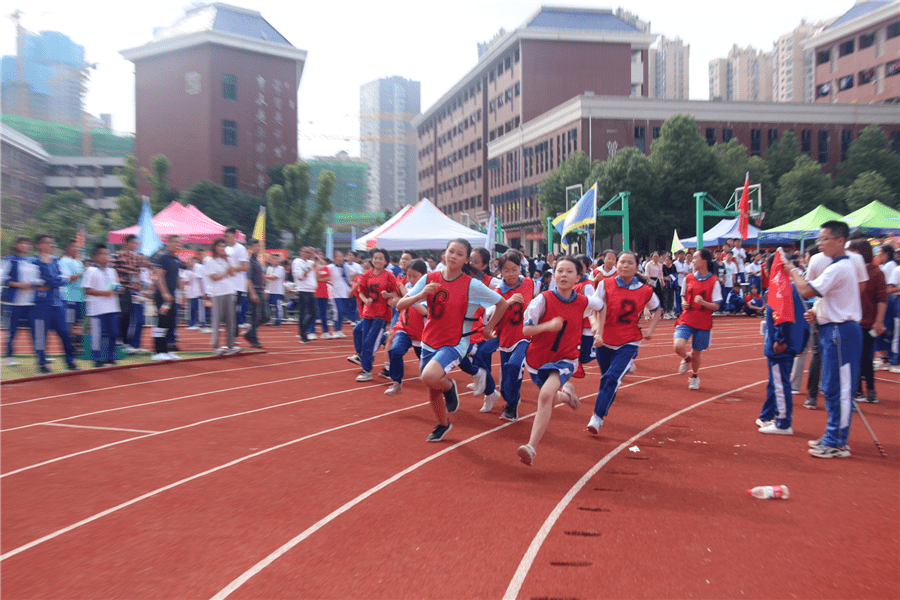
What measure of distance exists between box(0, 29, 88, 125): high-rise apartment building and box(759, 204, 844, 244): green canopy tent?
3517 inches

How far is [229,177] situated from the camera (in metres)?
70.6

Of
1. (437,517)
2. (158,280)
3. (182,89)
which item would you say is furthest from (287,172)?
(437,517)

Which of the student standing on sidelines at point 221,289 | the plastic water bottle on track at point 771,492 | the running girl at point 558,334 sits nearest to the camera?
the plastic water bottle on track at point 771,492

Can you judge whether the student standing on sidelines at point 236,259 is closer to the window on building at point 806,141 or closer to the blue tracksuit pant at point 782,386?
the blue tracksuit pant at point 782,386

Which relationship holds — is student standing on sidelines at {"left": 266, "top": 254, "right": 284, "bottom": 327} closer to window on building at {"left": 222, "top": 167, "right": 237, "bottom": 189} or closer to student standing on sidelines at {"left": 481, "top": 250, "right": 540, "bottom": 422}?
student standing on sidelines at {"left": 481, "top": 250, "right": 540, "bottom": 422}

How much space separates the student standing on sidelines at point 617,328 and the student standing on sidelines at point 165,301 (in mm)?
7795

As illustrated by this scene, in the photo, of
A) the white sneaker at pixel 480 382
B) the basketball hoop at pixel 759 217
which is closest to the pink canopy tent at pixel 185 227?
the white sneaker at pixel 480 382

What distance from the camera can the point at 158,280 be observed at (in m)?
12.0

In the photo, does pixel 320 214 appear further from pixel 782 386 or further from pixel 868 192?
pixel 782 386

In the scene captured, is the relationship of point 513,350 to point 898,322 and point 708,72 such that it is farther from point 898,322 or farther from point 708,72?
point 708,72

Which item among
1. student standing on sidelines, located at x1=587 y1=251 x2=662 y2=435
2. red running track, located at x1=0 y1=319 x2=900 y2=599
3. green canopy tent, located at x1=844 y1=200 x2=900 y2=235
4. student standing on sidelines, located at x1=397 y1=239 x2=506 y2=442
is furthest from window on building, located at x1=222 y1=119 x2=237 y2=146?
student standing on sidelines, located at x1=397 y1=239 x2=506 y2=442

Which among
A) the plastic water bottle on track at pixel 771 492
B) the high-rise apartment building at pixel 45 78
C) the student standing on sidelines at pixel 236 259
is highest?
the high-rise apartment building at pixel 45 78

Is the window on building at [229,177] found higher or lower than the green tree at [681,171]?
higher

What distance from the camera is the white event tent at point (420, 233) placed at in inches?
784
